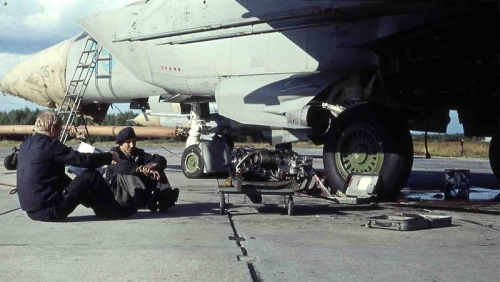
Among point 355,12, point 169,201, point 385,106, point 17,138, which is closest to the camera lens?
point 169,201

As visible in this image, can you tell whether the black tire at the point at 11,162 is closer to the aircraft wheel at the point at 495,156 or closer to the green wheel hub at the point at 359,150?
the green wheel hub at the point at 359,150

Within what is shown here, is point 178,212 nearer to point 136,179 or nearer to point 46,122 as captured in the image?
point 136,179

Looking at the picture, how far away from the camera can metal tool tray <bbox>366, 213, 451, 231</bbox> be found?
709 cm

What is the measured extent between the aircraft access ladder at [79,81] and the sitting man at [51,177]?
7778 mm

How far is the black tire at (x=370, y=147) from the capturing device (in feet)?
32.1

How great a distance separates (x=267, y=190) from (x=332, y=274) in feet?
11.9

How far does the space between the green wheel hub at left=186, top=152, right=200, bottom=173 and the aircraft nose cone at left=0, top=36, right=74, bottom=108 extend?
11.3 ft


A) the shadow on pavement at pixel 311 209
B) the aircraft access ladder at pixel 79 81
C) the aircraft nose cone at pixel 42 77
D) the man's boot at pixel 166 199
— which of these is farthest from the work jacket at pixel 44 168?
the aircraft nose cone at pixel 42 77

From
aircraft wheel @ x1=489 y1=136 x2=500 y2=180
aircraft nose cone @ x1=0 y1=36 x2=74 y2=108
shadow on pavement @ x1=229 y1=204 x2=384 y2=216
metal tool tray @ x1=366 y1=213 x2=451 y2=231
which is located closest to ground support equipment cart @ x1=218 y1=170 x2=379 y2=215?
shadow on pavement @ x1=229 y1=204 x2=384 y2=216

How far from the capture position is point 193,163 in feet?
49.6

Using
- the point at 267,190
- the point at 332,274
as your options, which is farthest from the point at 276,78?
the point at 332,274

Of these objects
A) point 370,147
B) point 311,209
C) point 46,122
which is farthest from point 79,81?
point 46,122

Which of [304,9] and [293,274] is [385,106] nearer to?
[304,9]

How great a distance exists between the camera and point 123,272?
4.96 m
